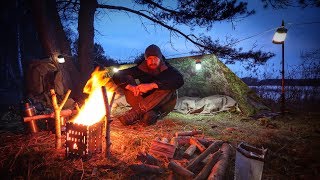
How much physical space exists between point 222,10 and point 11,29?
1818cm

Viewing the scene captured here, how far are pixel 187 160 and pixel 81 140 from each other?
1.56 meters

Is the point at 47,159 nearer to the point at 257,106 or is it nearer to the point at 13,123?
the point at 13,123

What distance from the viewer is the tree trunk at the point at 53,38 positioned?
9.23 m

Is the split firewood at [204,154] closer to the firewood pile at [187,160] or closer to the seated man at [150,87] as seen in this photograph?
the firewood pile at [187,160]

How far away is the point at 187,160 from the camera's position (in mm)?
3566

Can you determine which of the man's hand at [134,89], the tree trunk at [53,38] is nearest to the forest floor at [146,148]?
the man's hand at [134,89]

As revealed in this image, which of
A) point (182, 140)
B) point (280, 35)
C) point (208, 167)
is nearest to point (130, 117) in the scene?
point (182, 140)

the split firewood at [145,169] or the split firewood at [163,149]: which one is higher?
the split firewood at [163,149]

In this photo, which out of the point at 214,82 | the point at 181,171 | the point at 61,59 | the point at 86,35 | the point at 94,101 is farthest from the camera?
the point at 86,35

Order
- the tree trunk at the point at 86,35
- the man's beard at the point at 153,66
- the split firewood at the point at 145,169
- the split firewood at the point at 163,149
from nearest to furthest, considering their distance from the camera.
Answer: the split firewood at the point at 145,169 < the split firewood at the point at 163,149 < the man's beard at the point at 153,66 < the tree trunk at the point at 86,35

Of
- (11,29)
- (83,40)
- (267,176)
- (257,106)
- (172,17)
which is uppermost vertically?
(11,29)

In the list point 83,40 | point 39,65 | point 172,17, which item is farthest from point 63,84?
point 172,17

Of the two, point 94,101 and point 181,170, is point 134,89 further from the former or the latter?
point 181,170

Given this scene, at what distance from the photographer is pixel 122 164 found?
3395 millimetres
